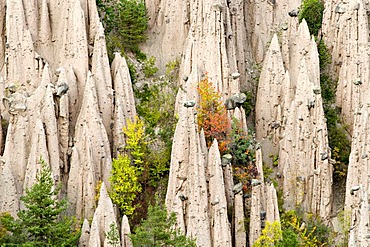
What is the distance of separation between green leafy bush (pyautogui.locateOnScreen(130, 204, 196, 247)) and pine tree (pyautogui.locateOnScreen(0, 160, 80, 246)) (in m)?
2.98

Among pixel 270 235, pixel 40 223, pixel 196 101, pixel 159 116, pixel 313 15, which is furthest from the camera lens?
pixel 313 15

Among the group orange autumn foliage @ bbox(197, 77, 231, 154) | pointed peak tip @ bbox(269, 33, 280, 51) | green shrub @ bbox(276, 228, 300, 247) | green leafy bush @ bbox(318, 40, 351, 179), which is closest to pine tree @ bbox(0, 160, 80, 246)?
orange autumn foliage @ bbox(197, 77, 231, 154)

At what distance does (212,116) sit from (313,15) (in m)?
9.99

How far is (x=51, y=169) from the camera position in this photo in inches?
1756

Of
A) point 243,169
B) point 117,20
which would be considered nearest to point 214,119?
point 243,169

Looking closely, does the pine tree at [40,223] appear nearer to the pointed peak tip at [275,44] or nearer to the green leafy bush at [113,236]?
the green leafy bush at [113,236]

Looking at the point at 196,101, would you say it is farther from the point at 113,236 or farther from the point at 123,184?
the point at 113,236

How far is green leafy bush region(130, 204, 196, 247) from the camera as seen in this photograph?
40.5m

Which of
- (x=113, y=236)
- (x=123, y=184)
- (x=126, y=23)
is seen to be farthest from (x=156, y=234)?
(x=126, y=23)

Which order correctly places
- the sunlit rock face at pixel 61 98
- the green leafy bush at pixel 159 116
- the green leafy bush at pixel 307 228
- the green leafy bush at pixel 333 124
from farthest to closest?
the green leafy bush at pixel 333 124
the green leafy bush at pixel 159 116
the green leafy bush at pixel 307 228
the sunlit rock face at pixel 61 98

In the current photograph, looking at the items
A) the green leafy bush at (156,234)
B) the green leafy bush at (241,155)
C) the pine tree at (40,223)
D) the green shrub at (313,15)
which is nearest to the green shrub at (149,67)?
the green leafy bush at (241,155)

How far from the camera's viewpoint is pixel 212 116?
46.8m

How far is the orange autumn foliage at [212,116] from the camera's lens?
46625 mm

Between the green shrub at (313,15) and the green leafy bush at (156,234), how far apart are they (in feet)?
55.2
